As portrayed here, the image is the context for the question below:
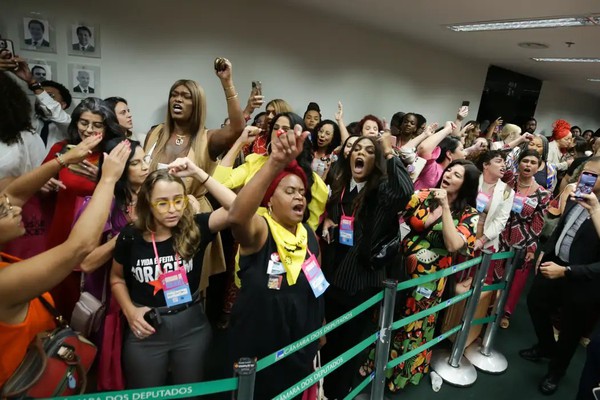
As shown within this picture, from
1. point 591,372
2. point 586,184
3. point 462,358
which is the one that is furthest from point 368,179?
point 462,358

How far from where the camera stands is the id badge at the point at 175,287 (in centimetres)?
148

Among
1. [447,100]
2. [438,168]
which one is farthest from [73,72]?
[447,100]

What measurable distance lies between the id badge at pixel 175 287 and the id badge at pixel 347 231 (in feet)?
3.01

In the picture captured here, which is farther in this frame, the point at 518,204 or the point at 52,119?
the point at 52,119

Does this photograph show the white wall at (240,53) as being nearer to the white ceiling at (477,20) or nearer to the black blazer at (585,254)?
the white ceiling at (477,20)

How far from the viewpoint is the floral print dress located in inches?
87.3

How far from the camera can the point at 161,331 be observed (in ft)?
5.04

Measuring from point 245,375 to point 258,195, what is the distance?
602 millimetres

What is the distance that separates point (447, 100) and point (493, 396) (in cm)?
755

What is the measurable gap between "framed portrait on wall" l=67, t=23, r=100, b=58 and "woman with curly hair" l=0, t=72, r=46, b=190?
215 centimetres

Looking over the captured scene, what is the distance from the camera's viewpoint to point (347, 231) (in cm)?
200

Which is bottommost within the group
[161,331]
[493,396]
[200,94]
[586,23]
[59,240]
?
[493,396]

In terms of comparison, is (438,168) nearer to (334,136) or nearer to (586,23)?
(334,136)

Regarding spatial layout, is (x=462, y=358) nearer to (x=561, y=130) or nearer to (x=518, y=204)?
(x=518, y=204)
